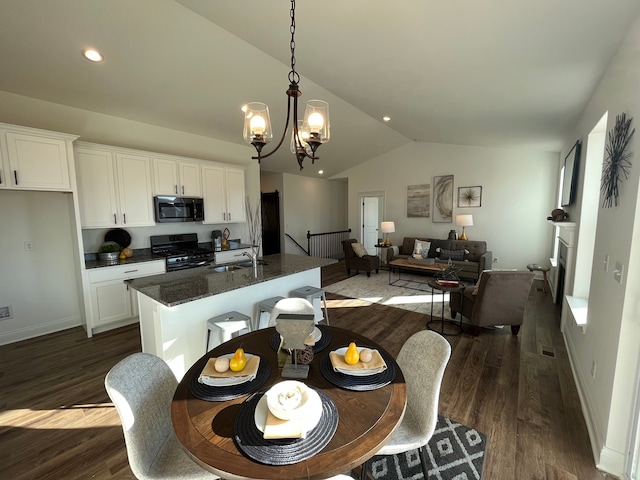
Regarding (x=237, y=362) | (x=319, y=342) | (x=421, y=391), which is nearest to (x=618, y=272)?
(x=421, y=391)

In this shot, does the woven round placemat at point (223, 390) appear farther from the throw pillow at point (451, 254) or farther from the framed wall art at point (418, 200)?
the framed wall art at point (418, 200)

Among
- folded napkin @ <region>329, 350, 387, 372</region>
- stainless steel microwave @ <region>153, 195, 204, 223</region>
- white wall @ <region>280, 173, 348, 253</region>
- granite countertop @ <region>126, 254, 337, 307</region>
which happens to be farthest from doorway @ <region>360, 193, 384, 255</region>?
folded napkin @ <region>329, 350, 387, 372</region>

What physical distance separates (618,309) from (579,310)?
1.37 metres

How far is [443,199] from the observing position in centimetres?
671

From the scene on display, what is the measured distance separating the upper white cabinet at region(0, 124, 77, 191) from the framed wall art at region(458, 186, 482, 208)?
691cm

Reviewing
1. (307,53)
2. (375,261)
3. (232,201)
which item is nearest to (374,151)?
(375,261)

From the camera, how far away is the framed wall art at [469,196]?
20.6 ft

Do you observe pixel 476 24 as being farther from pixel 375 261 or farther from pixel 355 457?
pixel 375 261

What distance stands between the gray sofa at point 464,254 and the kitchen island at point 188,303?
406cm

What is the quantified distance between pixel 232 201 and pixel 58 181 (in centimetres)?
237

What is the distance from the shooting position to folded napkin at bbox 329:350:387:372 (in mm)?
1336

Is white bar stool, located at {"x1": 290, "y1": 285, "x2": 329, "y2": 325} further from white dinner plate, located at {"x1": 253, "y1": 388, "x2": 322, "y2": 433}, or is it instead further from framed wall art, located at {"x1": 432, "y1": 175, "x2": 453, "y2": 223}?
framed wall art, located at {"x1": 432, "y1": 175, "x2": 453, "y2": 223}

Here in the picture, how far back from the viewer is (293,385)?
1.10m

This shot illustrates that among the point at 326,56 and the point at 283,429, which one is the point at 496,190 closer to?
the point at 326,56
